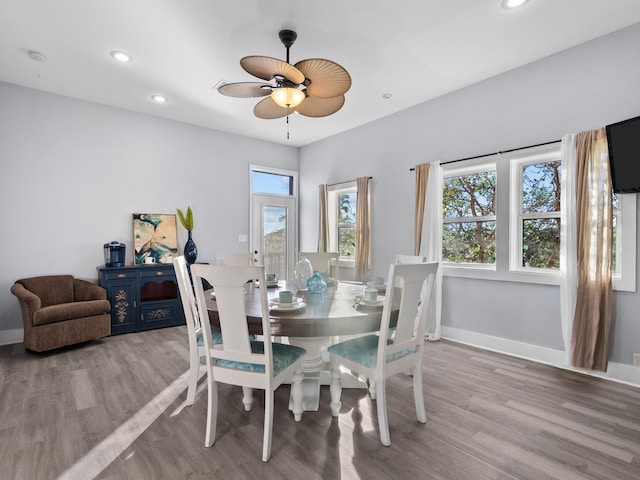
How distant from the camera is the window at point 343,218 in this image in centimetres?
561

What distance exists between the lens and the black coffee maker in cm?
436

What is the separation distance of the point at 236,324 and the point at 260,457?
0.74 meters

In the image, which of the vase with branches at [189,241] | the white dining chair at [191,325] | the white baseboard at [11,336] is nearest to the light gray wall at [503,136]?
the vase with branches at [189,241]

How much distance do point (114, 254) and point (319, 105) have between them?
3.33 metres

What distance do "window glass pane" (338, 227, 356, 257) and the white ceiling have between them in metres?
2.21

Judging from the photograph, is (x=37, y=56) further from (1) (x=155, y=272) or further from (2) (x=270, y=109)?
(1) (x=155, y=272)

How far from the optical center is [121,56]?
327 centimetres

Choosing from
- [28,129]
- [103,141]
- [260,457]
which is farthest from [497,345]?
[28,129]

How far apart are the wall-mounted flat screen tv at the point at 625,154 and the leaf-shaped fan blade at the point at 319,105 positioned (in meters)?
2.19

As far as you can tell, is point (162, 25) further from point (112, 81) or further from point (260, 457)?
point (260, 457)

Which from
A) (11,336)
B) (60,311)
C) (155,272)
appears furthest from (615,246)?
(11,336)

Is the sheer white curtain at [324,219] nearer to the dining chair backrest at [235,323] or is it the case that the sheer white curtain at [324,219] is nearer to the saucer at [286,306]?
the saucer at [286,306]

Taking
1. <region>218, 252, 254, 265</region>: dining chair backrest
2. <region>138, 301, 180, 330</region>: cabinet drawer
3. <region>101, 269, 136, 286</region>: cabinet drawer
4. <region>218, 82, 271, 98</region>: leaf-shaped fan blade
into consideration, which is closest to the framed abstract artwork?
<region>101, 269, 136, 286</region>: cabinet drawer

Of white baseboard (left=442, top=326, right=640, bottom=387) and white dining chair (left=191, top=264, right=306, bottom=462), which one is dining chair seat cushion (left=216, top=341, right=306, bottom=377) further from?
white baseboard (left=442, top=326, right=640, bottom=387)
